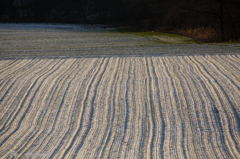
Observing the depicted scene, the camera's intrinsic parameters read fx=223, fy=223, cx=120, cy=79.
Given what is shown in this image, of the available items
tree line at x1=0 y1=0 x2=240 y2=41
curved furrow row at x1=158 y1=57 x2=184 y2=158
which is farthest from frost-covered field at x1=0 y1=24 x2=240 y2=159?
tree line at x1=0 y1=0 x2=240 y2=41

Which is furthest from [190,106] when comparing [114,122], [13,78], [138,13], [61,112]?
[138,13]

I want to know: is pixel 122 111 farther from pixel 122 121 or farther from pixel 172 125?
pixel 172 125

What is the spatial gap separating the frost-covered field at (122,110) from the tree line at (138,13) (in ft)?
34.4

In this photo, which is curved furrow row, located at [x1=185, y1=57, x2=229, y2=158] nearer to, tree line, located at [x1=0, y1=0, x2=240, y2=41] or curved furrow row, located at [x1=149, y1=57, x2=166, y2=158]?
curved furrow row, located at [x1=149, y1=57, x2=166, y2=158]

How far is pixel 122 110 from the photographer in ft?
17.6

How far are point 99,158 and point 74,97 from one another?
237 centimetres

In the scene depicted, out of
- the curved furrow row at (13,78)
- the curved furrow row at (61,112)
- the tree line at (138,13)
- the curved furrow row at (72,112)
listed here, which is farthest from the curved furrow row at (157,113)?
the tree line at (138,13)

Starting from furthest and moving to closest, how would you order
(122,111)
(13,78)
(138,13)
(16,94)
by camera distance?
(138,13)
(13,78)
(16,94)
(122,111)

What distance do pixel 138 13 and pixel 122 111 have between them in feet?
107

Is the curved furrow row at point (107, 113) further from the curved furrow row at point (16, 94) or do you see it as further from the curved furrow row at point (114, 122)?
the curved furrow row at point (16, 94)

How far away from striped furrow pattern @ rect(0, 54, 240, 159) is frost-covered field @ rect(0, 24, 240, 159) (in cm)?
2

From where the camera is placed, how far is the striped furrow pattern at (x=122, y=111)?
423 cm

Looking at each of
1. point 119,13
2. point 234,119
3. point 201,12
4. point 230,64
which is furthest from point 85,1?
point 234,119

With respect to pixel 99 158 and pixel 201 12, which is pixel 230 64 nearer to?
pixel 99 158
